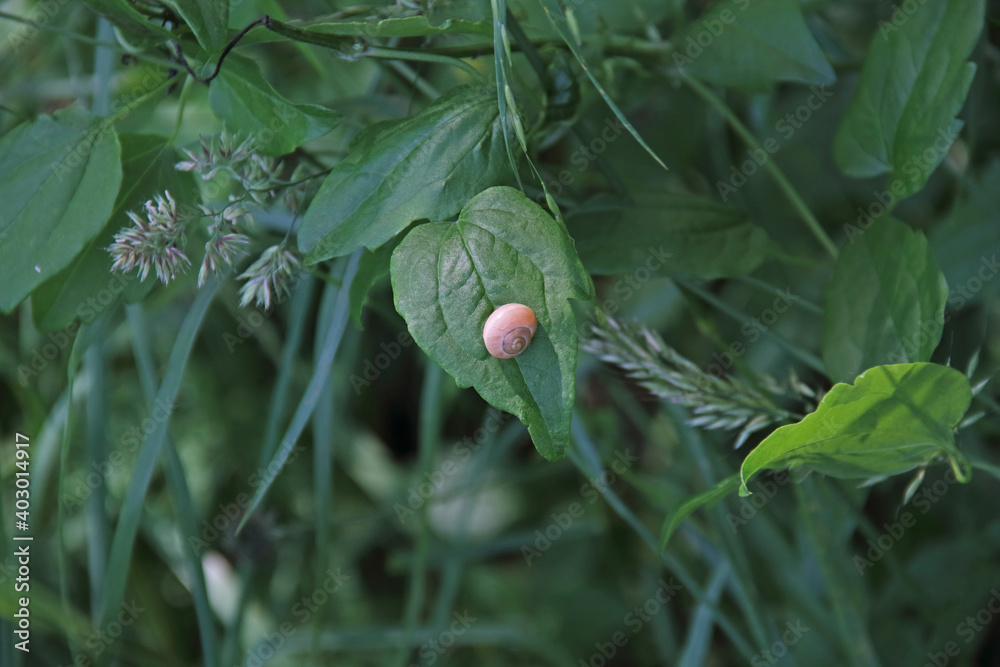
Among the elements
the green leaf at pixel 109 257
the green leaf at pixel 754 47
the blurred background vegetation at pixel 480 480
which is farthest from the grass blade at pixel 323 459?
the green leaf at pixel 754 47

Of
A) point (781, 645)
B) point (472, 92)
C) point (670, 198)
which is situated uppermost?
point (472, 92)

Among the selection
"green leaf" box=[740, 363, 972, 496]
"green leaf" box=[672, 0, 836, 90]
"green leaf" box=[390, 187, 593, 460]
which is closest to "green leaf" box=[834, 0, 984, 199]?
"green leaf" box=[672, 0, 836, 90]

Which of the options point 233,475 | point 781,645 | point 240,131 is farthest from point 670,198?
point 233,475

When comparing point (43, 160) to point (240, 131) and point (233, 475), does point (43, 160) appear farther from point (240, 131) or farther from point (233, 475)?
point (233, 475)

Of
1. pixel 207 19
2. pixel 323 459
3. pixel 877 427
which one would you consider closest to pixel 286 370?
pixel 323 459

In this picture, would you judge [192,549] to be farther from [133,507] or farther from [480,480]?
[480,480]

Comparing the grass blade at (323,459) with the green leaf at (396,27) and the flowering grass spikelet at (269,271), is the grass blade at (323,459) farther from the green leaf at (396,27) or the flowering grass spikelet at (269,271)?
the green leaf at (396,27)

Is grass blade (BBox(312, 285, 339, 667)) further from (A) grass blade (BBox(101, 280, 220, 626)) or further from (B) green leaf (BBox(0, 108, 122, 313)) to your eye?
(B) green leaf (BBox(0, 108, 122, 313))
